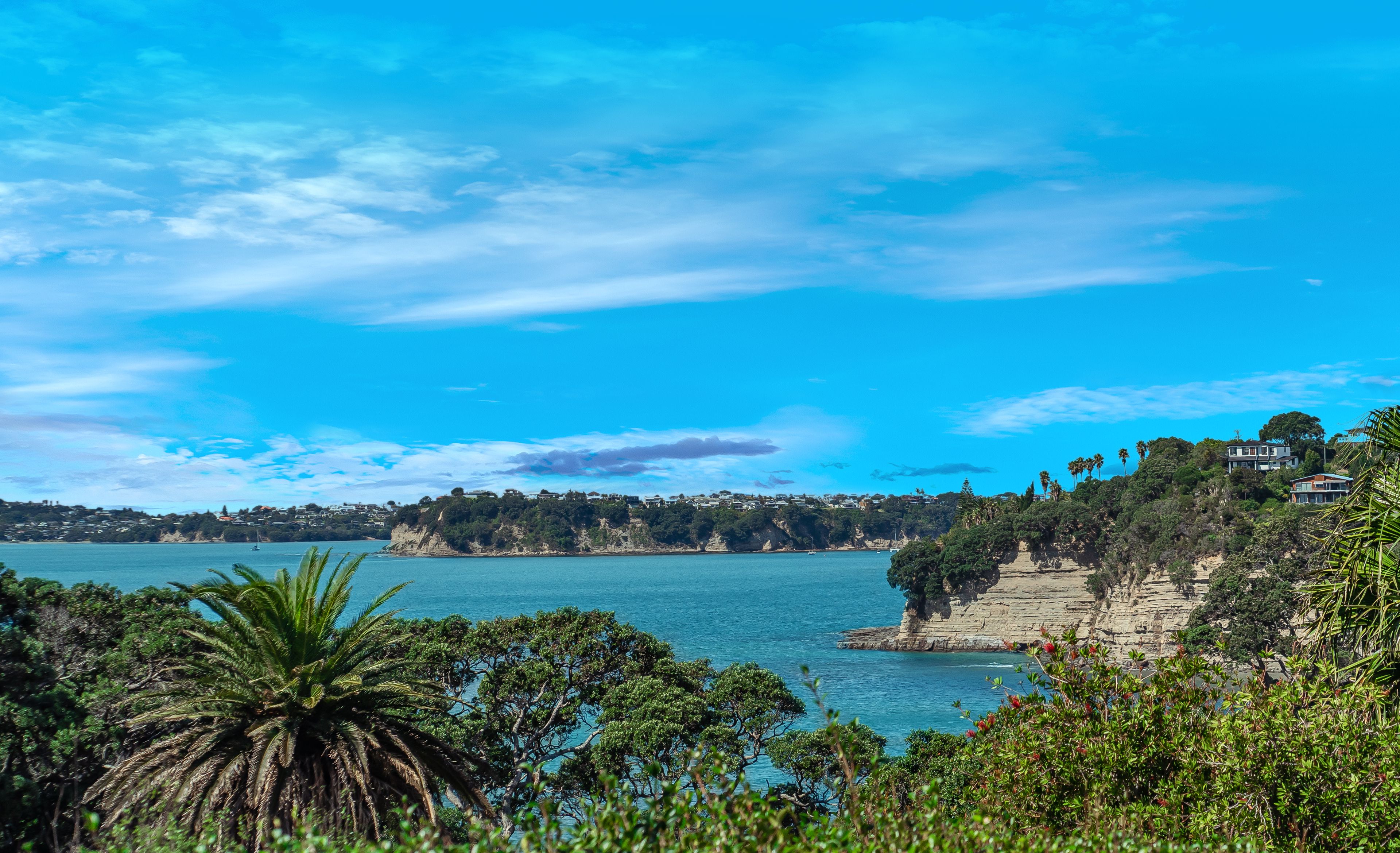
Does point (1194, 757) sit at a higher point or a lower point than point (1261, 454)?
lower

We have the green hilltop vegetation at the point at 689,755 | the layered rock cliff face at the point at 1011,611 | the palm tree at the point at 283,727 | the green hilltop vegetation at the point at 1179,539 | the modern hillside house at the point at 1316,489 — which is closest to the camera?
the green hilltop vegetation at the point at 689,755

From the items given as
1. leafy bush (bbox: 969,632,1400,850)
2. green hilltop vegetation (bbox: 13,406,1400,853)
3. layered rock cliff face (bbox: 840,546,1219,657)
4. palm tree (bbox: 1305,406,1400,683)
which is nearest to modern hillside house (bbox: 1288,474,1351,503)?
layered rock cliff face (bbox: 840,546,1219,657)

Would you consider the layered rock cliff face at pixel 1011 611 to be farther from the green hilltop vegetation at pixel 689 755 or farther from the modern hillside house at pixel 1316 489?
the green hilltop vegetation at pixel 689 755

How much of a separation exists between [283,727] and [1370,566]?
10.8m

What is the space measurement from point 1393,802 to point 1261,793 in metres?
0.97

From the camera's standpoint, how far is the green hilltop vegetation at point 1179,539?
160 ft

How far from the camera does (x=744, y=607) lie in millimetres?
111375

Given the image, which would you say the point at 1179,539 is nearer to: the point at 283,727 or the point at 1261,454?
the point at 1261,454

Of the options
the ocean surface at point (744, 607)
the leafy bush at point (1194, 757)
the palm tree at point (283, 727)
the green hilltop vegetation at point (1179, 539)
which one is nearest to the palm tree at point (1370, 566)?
the leafy bush at point (1194, 757)

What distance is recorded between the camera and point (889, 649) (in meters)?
80.2

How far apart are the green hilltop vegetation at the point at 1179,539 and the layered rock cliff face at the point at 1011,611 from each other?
915 mm

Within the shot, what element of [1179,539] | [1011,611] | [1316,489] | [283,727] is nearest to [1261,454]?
[1316,489]

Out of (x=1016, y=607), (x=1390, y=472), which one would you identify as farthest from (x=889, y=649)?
(x=1390, y=472)

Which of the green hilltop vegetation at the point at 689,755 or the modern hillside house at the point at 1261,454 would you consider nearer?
the green hilltop vegetation at the point at 689,755
